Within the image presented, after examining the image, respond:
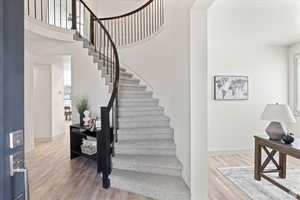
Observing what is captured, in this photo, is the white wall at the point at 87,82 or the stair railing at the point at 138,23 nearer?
the white wall at the point at 87,82

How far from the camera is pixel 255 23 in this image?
12.8 feet

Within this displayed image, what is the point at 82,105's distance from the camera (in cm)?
498

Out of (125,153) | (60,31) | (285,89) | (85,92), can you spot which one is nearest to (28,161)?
(85,92)

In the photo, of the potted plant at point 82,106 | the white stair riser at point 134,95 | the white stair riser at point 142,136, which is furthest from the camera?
the potted plant at point 82,106

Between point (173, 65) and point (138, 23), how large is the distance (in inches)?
139

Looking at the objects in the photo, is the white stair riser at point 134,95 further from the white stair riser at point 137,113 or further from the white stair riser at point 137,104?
the white stair riser at point 137,113

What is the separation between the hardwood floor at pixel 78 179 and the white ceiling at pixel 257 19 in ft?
8.77

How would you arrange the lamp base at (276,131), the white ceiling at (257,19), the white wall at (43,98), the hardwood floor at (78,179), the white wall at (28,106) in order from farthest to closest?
the white wall at (43,98)
the white wall at (28,106)
the lamp base at (276,131)
the white ceiling at (257,19)
the hardwood floor at (78,179)

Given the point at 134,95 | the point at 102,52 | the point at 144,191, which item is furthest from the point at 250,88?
the point at 102,52

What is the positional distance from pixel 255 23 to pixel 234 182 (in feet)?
9.01

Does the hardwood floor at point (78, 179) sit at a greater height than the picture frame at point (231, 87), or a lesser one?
lesser

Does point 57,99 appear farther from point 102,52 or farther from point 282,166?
point 282,166

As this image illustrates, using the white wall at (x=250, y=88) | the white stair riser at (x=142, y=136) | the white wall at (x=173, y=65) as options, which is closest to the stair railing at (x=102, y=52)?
the white stair riser at (x=142, y=136)

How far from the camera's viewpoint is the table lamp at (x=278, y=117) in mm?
3260
